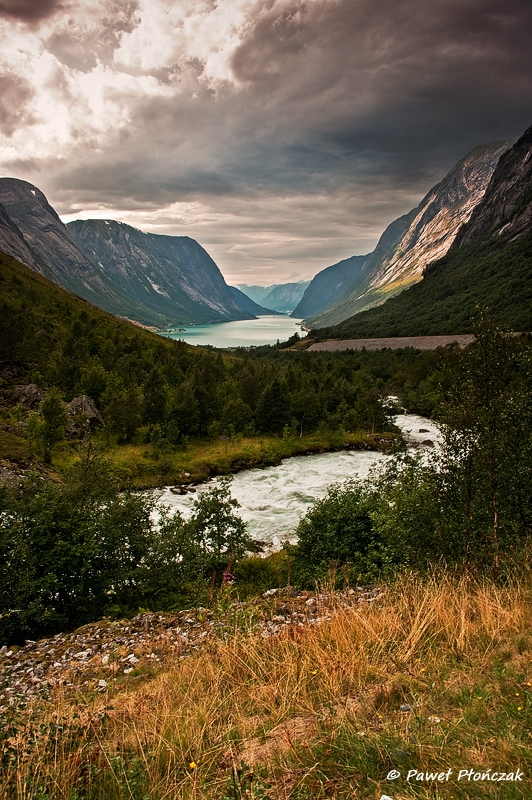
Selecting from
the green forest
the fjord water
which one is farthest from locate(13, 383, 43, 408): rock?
the fjord water

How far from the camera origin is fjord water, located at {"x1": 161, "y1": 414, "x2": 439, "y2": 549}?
118ft

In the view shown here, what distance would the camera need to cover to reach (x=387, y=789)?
13.7 feet

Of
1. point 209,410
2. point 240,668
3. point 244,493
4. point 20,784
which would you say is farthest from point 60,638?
point 209,410

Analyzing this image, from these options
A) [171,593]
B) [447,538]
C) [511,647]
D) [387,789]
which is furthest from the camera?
[171,593]

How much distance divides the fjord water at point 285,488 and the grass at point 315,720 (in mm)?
24657

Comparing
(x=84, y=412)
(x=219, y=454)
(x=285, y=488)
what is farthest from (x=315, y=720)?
(x=84, y=412)

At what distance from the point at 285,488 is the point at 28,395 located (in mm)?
36983

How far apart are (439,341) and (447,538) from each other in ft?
532

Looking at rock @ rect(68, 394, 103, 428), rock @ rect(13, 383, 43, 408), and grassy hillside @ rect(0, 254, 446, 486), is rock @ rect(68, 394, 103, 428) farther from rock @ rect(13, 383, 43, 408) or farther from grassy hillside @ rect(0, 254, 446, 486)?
rock @ rect(13, 383, 43, 408)

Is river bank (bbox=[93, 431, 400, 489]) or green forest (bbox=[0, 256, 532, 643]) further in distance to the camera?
river bank (bbox=[93, 431, 400, 489])

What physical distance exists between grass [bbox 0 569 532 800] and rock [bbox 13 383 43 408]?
175ft

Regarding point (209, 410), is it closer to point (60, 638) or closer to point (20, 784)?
point (60, 638)

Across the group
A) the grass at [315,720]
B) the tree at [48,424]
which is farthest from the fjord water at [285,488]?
the grass at [315,720]

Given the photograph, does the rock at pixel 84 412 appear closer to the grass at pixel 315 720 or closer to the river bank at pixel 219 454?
the river bank at pixel 219 454
